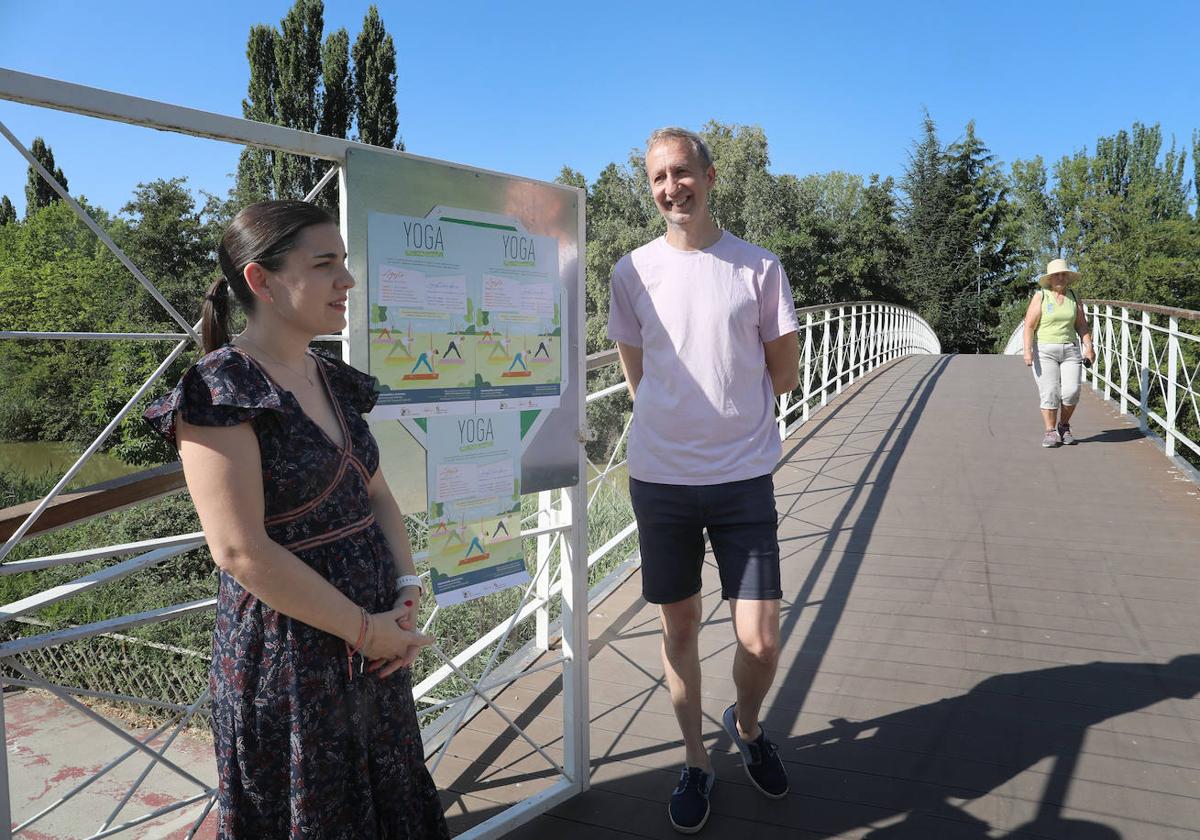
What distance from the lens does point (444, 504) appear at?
1.85 m

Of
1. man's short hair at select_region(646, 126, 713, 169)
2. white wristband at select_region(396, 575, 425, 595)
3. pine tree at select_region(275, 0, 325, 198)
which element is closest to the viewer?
white wristband at select_region(396, 575, 425, 595)

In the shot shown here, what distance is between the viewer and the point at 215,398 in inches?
44.5

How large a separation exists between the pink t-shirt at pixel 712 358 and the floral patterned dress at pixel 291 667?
842 millimetres

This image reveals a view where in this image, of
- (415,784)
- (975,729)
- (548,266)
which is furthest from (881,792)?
(548,266)

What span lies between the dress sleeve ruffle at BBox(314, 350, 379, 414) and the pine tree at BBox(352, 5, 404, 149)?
86.8ft

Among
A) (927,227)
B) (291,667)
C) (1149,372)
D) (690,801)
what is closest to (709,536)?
(690,801)

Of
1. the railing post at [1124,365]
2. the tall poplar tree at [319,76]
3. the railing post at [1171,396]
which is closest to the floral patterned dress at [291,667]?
the railing post at [1171,396]

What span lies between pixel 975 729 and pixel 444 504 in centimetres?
172

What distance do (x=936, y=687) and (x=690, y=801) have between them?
3.75 feet

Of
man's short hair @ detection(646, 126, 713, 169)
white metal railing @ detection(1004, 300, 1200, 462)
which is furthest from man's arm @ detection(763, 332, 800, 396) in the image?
white metal railing @ detection(1004, 300, 1200, 462)

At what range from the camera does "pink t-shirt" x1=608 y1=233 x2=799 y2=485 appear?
6.34 ft

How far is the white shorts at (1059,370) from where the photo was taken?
6000 mm

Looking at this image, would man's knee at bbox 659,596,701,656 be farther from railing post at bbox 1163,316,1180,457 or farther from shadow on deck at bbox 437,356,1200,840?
railing post at bbox 1163,316,1180,457

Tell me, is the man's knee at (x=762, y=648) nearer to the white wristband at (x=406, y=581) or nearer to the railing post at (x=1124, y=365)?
the white wristband at (x=406, y=581)
